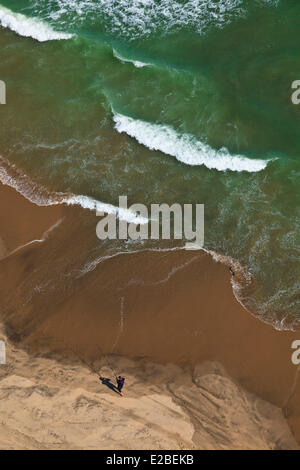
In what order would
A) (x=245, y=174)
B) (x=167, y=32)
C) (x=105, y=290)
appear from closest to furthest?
(x=105, y=290)
(x=245, y=174)
(x=167, y=32)

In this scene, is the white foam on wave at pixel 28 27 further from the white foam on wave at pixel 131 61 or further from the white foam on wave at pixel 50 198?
the white foam on wave at pixel 50 198

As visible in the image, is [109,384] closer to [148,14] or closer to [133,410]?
[133,410]

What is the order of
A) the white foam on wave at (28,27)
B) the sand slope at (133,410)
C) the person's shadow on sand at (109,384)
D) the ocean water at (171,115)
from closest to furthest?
the sand slope at (133,410), the person's shadow on sand at (109,384), the ocean water at (171,115), the white foam on wave at (28,27)

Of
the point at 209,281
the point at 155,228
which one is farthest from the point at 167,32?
the point at 209,281

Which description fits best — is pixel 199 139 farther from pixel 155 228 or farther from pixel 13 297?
pixel 13 297

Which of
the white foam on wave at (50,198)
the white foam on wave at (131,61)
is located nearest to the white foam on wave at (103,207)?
the white foam on wave at (50,198)

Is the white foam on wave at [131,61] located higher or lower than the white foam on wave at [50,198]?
higher
